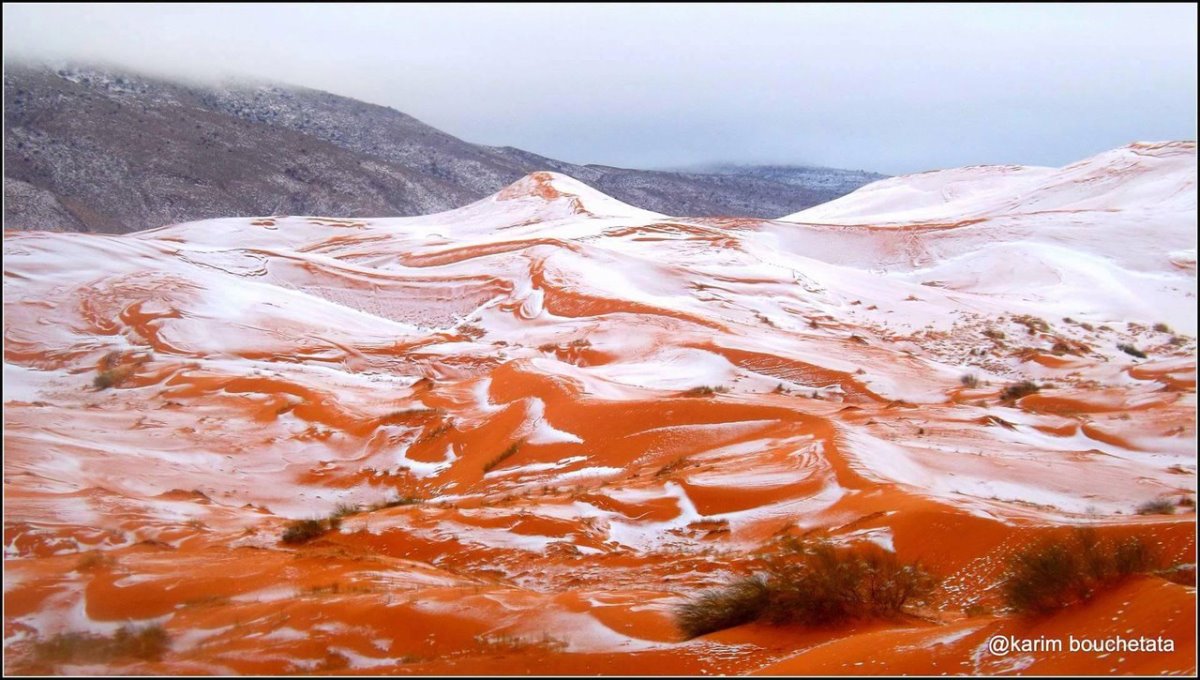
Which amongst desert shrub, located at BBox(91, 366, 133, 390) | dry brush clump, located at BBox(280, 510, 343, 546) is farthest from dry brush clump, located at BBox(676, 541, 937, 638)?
desert shrub, located at BBox(91, 366, 133, 390)

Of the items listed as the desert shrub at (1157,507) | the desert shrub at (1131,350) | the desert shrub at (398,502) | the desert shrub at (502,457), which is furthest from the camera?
the desert shrub at (1131,350)

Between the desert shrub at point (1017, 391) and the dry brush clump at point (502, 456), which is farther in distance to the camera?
the desert shrub at point (1017, 391)

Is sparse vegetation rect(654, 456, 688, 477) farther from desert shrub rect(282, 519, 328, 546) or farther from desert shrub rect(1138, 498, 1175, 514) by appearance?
desert shrub rect(1138, 498, 1175, 514)

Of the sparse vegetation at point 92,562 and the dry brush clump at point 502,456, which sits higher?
the sparse vegetation at point 92,562

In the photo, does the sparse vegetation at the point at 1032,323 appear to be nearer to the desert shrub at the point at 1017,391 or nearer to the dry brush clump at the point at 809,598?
the desert shrub at the point at 1017,391

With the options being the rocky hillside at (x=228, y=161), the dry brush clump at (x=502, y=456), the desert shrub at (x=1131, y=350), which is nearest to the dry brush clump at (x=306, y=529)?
the dry brush clump at (x=502, y=456)

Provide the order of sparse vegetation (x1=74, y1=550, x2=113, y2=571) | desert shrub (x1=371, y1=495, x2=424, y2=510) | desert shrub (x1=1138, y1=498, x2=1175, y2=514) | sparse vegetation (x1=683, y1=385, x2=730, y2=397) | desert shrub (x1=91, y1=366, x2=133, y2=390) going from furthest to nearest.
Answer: desert shrub (x1=91, y1=366, x2=133, y2=390), sparse vegetation (x1=683, y1=385, x2=730, y2=397), desert shrub (x1=371, y1=495, x2=424, y2=510), desert shrub (x1=1138, y1=498, x2=1175, y2=514), sparse vegetation (x1=74, y1=550, x2=113, y2=571)

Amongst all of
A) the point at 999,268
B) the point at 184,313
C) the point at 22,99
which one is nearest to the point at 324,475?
the point at 184,313

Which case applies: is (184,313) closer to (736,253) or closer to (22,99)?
(736,253)
